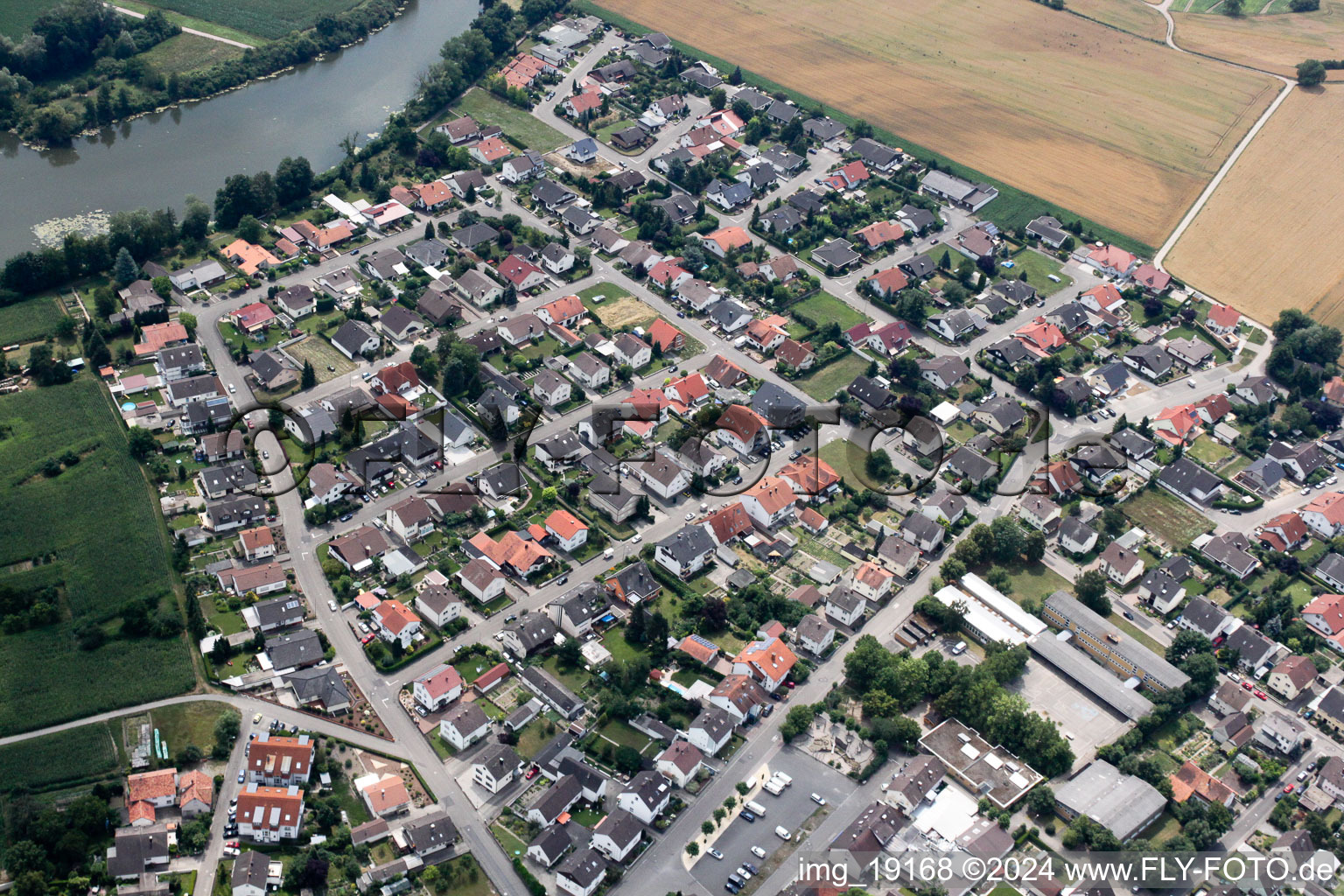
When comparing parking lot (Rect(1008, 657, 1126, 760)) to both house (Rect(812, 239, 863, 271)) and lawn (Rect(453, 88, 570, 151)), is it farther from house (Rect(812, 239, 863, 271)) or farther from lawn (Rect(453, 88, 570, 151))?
lawn (Rect(453, 88, 570, 151))

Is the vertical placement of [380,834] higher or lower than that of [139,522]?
lower

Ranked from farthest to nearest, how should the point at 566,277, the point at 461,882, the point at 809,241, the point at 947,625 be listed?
the point at 809,241, the point at 566,277, the point at 947,625, the point at 461,882

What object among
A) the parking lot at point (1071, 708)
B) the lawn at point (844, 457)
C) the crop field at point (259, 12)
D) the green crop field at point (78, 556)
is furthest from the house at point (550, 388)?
the crop field at point (259, 12)

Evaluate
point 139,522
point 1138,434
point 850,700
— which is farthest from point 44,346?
point 1138,434

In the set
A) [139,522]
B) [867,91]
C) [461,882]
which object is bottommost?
[461,882]

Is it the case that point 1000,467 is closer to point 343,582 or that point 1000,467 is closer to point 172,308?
point 343,582

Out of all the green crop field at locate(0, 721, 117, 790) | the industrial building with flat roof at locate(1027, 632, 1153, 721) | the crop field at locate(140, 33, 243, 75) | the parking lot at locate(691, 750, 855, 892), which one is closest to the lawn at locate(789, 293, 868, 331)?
the industrial building with flat roof at locate(1027, 632, 1153, 721)

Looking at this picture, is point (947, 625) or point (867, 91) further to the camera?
point (867, 91)

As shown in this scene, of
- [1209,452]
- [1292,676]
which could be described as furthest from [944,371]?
[1292,676]
